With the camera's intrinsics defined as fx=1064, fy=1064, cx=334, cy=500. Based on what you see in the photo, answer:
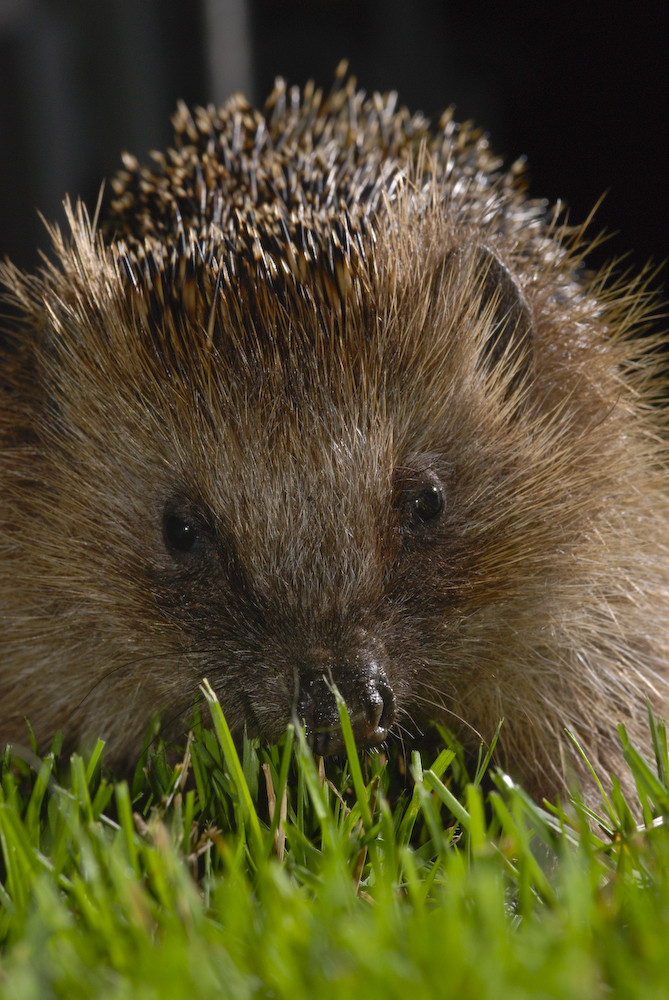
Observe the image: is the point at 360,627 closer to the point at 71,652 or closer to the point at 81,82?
the point at 71,652

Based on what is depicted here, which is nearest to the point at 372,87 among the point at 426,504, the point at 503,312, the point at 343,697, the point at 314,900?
the point at 503,312

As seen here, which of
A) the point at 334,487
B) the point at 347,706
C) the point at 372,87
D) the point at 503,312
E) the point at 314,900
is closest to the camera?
the point at 314,900

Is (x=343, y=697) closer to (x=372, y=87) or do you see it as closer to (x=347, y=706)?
(x=347, y=706)

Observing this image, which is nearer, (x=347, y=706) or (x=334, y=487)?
(x=347, y=706)

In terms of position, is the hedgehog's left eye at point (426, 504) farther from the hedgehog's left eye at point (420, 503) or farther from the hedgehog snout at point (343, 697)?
the hedgehog snout at point (343, 697)

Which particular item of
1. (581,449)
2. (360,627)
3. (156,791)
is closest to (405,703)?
(360,627)

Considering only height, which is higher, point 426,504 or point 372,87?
point 372,87

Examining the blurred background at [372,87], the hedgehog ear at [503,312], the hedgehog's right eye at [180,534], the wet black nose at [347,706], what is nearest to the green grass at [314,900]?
the wet black nose at [347,706]
